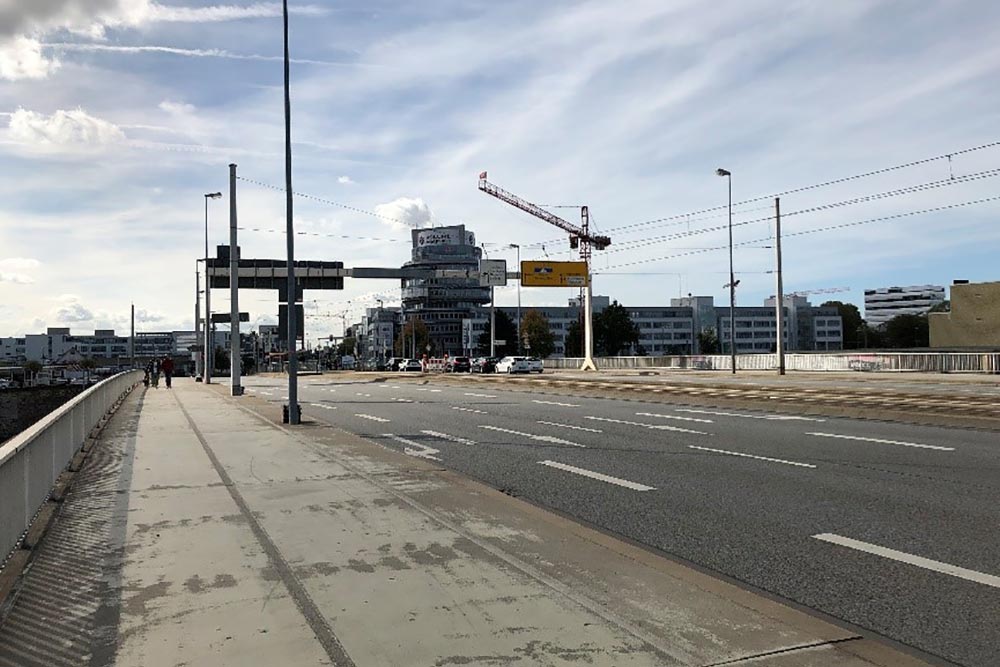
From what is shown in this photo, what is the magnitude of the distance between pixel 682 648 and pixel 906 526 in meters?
4.40

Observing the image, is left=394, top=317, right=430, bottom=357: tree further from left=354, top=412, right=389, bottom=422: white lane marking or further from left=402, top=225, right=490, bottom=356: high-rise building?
left=354, top=412, right=389, bottom=422: white lane marking

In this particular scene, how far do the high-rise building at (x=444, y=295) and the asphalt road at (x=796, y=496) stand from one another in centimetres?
16799

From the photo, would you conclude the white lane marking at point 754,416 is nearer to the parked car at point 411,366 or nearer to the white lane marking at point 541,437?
the white lane marking at point 541,437

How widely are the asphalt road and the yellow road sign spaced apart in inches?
1639

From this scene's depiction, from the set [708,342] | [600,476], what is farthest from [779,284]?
[708,342]

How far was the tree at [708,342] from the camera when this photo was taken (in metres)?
166

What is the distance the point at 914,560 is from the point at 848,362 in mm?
47426

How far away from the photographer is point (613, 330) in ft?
438

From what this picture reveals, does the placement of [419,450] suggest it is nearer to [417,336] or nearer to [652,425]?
[652,425]

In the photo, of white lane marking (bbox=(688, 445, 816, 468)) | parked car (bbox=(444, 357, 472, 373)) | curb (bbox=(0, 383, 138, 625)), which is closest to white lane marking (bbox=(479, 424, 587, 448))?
white lane marking (bbox=(688, 445, 816, 468))

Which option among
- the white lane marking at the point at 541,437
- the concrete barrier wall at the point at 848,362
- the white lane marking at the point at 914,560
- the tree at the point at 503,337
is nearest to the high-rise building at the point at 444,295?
the tree at the point at 503,337

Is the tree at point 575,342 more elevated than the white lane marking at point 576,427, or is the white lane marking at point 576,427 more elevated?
the tree at point 575,342

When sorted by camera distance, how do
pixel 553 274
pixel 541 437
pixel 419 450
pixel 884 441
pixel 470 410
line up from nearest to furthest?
1. pixel 884 441
2. pixel 419 450
3. pixel 541 437
4. pixel 470 410
5. pixel 553 274

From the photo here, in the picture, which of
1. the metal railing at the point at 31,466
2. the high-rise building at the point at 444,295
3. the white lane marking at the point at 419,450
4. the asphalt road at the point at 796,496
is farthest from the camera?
the high-rise building at the point at 444,295
